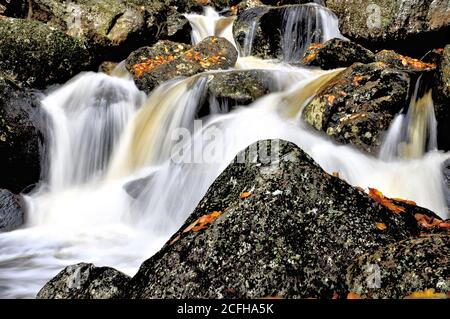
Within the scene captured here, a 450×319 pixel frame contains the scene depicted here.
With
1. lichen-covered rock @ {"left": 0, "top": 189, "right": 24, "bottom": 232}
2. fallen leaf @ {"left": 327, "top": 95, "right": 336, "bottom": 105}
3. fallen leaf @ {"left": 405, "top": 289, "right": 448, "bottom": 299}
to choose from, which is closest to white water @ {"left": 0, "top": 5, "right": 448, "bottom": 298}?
lichen-covered rock @ {"left": 0, "top": 189, "right": 24, "bottom": 232}

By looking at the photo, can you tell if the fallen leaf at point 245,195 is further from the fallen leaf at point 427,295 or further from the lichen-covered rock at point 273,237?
the fallen leaf at point 427,295

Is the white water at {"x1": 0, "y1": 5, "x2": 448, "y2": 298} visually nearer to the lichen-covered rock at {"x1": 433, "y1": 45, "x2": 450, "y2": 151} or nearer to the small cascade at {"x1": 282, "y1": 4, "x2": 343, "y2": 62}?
the lichen-covered rock at {"x1": 433, "y1": 45, "x2": 450, "y2": 151}

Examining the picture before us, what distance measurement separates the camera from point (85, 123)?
811 centimetres

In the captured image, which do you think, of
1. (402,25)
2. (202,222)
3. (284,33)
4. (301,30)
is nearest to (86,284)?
(202,222)

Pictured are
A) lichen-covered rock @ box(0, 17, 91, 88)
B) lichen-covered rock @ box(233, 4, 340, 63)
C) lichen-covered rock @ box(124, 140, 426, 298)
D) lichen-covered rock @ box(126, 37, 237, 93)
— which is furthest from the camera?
lichen-covered rock @ box(233, 4, 340, 63)

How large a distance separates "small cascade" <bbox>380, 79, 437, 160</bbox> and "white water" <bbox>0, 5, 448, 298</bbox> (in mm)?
139

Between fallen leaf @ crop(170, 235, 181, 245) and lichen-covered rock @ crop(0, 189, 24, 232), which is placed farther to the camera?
lichen-covered rock @ crop(0, 189, 24, 232)

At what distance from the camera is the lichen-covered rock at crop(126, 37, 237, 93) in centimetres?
907

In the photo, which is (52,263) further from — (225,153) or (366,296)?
(366,296)

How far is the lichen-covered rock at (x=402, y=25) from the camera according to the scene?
31.8 feet

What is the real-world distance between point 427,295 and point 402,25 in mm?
9460

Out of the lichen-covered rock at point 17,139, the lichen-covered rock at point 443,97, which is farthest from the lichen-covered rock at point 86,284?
the lichen-covered rock at point 443,97

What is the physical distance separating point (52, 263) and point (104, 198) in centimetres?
202

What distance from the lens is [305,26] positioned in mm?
11648
